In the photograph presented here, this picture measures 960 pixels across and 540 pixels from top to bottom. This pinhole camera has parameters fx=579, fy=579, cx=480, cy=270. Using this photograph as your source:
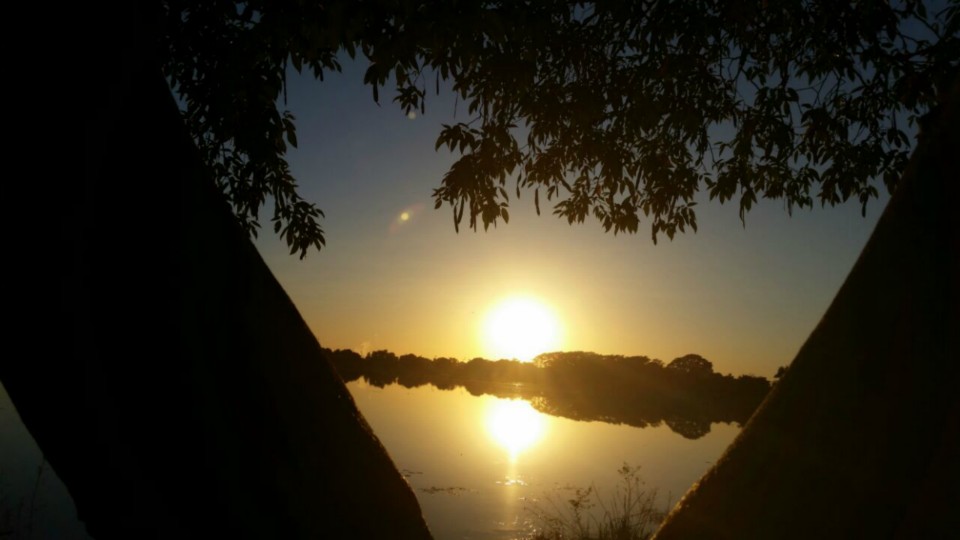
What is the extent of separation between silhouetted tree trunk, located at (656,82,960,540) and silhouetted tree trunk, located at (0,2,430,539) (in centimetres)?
118

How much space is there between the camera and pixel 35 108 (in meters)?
1.28

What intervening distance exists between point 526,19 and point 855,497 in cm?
274

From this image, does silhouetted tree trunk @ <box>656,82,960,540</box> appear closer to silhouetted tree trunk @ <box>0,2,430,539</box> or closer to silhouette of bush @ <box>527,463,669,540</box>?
silhouetted tree trunk @ <box>0,2,430,539</box>

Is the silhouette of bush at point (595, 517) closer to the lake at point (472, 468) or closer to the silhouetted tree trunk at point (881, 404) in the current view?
the lake at point (472, 468)

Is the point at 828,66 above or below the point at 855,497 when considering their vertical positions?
above

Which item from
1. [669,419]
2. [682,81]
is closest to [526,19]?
[682,81]

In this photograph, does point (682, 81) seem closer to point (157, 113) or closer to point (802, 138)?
point (802, 138)

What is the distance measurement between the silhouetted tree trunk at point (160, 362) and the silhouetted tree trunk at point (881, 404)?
1.18m

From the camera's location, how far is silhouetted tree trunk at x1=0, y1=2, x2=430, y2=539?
129cm

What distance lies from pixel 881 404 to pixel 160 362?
1787mm

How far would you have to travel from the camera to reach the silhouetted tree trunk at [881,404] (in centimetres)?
142

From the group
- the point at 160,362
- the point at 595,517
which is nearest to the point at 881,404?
the point at 160,362

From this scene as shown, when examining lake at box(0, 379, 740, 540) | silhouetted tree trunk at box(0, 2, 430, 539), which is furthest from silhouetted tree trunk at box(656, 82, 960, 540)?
lake at box(0, 379, 740, 540)

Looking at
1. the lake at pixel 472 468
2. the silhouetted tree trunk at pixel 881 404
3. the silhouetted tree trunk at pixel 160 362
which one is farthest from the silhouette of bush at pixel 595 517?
the silhouetted tree trunk at pixel 160 362
